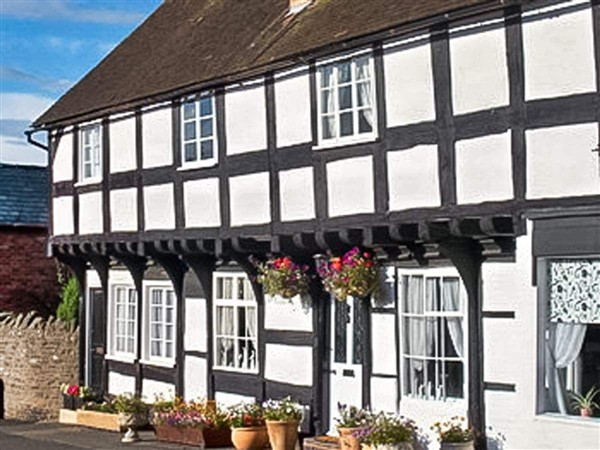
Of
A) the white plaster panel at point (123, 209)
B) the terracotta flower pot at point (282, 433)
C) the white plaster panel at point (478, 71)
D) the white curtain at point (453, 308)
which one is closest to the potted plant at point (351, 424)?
the terracotta flower pot at point (282, 433)

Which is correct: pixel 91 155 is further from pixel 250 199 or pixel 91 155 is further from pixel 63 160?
pixel 250 199

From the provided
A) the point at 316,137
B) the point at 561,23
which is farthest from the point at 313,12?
the point at 561,23

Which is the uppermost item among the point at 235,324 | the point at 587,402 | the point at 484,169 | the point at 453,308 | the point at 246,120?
the point at 246,120

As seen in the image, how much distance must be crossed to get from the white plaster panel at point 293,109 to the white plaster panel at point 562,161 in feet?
14.5

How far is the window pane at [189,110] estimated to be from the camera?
2052 centimetres

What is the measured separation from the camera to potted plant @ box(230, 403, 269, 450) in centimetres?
1855

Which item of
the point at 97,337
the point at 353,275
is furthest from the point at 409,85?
the point at 97,337

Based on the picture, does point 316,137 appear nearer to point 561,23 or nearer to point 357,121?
point 357,121

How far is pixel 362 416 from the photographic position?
1681 centimetres

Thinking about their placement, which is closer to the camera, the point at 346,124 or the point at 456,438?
the point at 456,438

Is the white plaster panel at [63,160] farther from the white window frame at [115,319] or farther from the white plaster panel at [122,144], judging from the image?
the white window frame at [115,319]

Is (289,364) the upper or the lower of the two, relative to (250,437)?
upper

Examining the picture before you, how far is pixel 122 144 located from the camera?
22.7m

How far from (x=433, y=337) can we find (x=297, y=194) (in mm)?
3023
